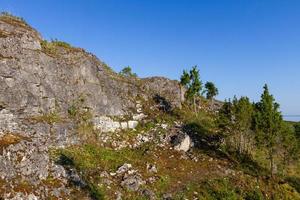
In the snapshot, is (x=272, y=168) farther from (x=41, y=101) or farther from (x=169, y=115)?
(x=41, y=101)

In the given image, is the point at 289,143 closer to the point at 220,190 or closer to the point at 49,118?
the point at 220,190

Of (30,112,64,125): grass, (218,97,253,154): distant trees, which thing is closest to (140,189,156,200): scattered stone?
(30,112,64,125): grass

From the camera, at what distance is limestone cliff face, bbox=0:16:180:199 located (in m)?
47.1

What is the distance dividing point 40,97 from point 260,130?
37730 millimetres

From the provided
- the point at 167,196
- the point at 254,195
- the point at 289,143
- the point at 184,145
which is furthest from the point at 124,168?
the point at 289,143

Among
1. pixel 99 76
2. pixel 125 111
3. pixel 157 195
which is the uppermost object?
pixel 99 76

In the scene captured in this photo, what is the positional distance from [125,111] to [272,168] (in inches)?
1191

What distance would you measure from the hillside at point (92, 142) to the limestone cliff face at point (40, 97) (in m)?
0.16

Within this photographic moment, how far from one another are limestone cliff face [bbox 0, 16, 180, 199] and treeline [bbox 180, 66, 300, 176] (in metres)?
20.2

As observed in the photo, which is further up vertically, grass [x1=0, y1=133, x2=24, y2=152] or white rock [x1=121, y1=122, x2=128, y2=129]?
white rock [x1=121, y1=122, x2=128, y2=129]

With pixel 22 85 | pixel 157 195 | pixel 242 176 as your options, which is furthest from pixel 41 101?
pixel 242 176

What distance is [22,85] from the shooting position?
60.1m

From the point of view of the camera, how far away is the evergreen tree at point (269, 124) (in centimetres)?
6262

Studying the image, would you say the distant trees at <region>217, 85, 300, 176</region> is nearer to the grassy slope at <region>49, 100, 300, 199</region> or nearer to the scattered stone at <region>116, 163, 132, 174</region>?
the grassy slope at <region>49, 100, 300, 199</region>
